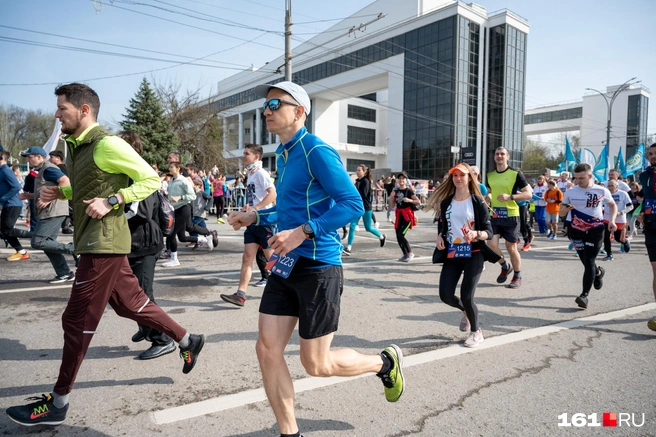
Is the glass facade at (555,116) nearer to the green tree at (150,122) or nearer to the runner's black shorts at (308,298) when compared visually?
the green tree at (150,122)

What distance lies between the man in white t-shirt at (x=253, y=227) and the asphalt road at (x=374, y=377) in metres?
0.24

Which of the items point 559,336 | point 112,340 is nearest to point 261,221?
point 112,340

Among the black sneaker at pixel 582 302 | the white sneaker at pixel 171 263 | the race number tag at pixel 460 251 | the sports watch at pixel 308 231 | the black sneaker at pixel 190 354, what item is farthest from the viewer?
the white sneaker at pixel 171 263

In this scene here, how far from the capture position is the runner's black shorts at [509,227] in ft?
23.2

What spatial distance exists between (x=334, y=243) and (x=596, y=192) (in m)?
4.93

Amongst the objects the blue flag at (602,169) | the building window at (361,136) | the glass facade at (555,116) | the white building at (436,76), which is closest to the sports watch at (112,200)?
the blue flag at (602,169)

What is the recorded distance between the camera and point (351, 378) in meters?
3.40

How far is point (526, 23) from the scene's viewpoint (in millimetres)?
48281

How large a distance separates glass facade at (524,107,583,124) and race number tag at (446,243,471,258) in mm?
87405

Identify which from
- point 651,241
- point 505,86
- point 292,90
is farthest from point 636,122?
point 292,90

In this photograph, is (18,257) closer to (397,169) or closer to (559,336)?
(559,336)

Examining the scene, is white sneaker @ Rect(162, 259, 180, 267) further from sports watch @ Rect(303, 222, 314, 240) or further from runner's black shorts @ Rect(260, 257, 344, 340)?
sports watch @ Rect(303, 222, 314, 240)

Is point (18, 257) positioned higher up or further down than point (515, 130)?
further down

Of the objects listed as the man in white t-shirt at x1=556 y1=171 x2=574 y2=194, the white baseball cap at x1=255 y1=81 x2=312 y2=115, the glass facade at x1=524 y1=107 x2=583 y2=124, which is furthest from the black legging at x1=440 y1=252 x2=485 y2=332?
the glass facade at x1=524 y1=107 x2=583 y2=124
